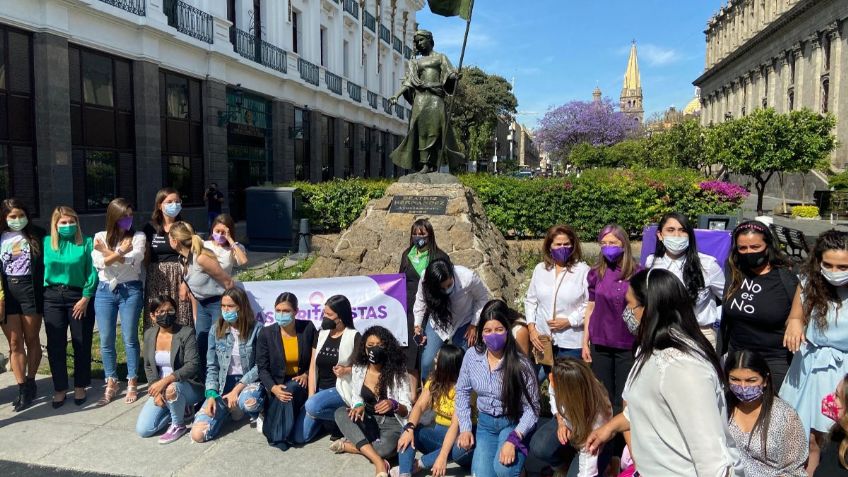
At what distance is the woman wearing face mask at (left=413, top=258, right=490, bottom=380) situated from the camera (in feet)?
15.4

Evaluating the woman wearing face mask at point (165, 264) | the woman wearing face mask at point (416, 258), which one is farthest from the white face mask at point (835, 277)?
the woman wearing face mask at point (165, 264)

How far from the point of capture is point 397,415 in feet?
14.1

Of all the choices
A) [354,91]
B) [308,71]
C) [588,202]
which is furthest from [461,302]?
[354,91]

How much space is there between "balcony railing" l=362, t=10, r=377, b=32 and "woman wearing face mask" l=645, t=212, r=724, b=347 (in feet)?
102

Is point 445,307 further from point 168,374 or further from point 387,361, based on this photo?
point 168,374

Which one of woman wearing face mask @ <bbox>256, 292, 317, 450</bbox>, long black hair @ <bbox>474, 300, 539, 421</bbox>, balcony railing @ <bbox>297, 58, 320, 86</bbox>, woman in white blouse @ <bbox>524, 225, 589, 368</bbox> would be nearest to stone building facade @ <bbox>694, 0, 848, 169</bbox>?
balcony railing @ <bbox>297, 58, 320, 86</bbox>

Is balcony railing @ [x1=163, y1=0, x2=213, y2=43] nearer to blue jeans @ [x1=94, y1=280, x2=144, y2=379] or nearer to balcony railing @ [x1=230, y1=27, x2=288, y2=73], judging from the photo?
balcony railing @ [x1=230, y1=27, x2=288, y2=73]

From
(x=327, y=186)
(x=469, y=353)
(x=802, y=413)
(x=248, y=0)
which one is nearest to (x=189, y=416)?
(x=469, y=353)

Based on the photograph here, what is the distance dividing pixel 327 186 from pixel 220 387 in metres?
10.6

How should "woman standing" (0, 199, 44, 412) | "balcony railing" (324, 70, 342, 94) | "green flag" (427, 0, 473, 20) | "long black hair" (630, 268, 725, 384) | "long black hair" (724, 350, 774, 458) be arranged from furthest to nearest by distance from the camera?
"balcony railing" (324, 70, 342, 94)
"green flag" (427, 0, 473, 20)
"woman standing" (0, 199, 44, 412)
"long black hair" (724, 350, 774, 458)
"long black hair" (630, 268, 725, 384)

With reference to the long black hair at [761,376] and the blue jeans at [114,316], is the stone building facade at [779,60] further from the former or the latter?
the blue jeans at [114,316]

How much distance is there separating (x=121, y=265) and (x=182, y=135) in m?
14.4

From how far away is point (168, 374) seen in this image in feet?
16.0

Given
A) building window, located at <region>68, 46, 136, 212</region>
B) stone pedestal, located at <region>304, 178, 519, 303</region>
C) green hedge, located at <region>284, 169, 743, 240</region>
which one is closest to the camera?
stone pedestal, located at <region>304, 178, 519, 303</region>
